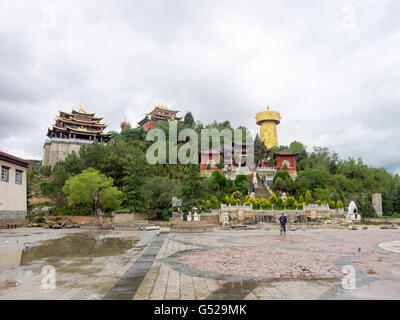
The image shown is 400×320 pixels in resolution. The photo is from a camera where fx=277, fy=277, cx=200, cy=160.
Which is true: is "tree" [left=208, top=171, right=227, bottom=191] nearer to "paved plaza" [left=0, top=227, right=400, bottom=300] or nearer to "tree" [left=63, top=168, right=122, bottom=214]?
"tree" [left=63, top=168, right=122, bottom=214]

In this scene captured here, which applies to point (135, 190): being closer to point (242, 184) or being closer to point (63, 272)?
point (63, 272)

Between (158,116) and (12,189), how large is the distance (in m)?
54.6

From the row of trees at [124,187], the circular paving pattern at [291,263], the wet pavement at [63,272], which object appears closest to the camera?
the wet pavement at [63,272]

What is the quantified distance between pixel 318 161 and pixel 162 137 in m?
33.3

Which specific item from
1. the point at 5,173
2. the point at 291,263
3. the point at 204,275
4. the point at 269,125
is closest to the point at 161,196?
the point at 5,173

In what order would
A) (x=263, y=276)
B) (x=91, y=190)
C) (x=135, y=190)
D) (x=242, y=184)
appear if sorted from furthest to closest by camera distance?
(x=242, y=184) < (x=91, y=190) < (x=135, y=190) < (x=263, y=276)

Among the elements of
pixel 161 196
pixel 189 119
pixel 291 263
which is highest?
pixel 189 119

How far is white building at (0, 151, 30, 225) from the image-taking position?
25.7m

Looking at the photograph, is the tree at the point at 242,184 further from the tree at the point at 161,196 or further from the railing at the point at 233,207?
the tree at the point at 161,196

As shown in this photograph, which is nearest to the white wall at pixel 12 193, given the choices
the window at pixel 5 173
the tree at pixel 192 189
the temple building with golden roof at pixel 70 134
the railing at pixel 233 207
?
the window at pixel 5 173

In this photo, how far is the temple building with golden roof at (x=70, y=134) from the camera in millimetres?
58219

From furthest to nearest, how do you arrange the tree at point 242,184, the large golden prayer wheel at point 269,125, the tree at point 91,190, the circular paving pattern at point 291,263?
the large golden prayer wheel at point 269,125 < the tree at point 242,184 < the tree at point 91,190 < the circular paving pattern at point 291,263

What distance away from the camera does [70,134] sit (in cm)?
6016

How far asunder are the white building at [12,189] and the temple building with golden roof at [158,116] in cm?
4980
